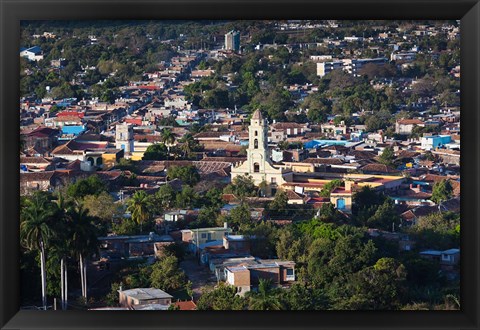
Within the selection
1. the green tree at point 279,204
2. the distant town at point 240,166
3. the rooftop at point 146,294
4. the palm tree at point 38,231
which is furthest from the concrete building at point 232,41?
the palm tree at point 38,231

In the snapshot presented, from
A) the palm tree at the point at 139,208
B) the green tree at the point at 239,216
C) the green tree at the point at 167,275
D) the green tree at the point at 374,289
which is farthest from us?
the green tree at the point at 239,216

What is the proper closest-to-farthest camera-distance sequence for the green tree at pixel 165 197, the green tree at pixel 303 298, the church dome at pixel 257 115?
1. the green tree at pixel 303 298
2. the green tree at pixel 165 197
3. the church dome at pixel 257 115

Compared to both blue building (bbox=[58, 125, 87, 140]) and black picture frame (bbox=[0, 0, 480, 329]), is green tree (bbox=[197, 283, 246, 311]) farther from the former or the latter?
blue building (bbox=[58, 125, 87, 140])

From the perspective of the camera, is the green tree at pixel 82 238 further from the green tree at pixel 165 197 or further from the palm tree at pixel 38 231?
the green tree at pixel 165 197

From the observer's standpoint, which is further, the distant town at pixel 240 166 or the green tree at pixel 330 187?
the green tree at pixel 330 187

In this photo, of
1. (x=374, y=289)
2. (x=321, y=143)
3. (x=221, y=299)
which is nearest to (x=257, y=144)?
(x=321, y=143)

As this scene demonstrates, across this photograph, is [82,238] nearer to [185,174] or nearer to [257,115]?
[185,174]

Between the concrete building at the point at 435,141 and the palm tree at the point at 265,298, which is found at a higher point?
the concrete building at the point at 435,141
